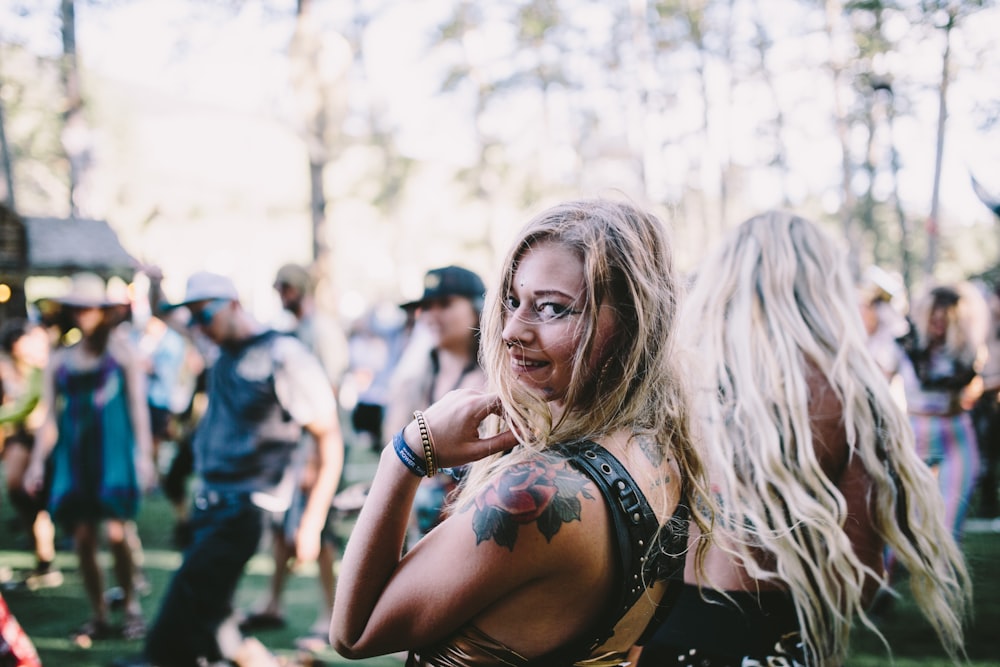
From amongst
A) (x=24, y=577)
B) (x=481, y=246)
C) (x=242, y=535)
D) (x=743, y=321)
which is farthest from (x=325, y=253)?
(x=481, y=246)

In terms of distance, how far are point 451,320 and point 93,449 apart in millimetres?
3012

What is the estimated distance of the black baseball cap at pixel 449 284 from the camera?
3682 millimetres

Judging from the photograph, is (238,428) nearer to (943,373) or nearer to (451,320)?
(451,320)

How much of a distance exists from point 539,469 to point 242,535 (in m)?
2.85

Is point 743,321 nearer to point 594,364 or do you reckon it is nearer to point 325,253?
point 594,364

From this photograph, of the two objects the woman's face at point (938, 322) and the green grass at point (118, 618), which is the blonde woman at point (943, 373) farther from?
the green grass at point (118, 618)

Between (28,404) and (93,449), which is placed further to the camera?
(93,449)

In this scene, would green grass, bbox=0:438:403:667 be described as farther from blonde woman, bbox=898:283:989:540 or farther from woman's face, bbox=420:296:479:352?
blonde woman, bbox=898:283:989:540

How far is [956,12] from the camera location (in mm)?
5371

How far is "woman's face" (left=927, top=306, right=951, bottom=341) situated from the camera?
5094 millimetres

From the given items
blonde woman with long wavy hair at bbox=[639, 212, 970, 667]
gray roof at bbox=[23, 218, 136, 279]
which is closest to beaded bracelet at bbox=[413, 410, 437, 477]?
blonde woman with long wavy hair at bbox=[639, 212, 970, 667]

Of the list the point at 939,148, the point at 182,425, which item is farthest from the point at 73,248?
the point at 939,148

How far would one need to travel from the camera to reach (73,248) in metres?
8.10

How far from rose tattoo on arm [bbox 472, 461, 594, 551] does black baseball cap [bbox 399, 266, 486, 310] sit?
2.49m
